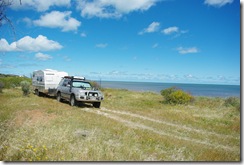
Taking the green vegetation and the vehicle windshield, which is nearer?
the green vegetation

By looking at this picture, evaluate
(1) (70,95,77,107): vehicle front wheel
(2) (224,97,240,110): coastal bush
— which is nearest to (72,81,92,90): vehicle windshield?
(1) (70,95,77,107): vehicle front wheel

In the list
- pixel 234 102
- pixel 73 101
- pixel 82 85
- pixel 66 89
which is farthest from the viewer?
pixel 66 89

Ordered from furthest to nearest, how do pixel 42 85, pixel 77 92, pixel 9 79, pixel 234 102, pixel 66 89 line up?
1. pixel 42 85
2. pixel 66 89
3. pixel 77 92
4. pixel 9 79
5. pixel 234 102

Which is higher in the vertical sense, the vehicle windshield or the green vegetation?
the green vegetation

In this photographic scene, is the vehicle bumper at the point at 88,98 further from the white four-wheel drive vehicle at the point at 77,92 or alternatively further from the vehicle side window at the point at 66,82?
the vehicle side window at the point at 66,82

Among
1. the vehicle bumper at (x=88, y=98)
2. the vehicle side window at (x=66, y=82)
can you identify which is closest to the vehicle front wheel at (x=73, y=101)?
the vehicle bumper at (x=88, y=98)

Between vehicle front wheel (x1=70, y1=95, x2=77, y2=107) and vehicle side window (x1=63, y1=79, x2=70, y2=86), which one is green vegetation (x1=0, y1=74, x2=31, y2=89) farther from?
vehicle front wheel (x1=70, y1=95, x2=77, y2=107)

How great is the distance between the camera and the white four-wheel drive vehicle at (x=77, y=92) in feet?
41.9

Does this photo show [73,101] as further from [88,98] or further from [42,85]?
[42,85]

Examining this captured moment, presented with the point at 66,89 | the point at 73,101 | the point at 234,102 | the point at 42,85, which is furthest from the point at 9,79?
the point at 234,102

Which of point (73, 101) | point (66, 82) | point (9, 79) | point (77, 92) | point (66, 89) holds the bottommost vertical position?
point (73, 101)

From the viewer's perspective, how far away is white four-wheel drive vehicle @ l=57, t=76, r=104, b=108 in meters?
12.8

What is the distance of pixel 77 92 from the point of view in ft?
42.1

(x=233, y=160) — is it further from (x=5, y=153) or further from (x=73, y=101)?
(x=73, y=101)
